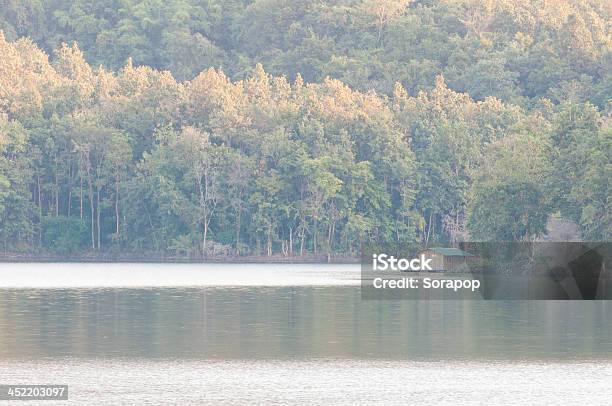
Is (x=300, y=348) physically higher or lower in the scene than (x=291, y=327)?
lower

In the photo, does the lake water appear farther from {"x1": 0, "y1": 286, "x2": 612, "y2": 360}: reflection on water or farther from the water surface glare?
the water surface glare

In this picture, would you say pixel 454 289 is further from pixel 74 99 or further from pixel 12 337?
pixel 74 99

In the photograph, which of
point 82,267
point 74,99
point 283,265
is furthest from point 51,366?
point 74,99

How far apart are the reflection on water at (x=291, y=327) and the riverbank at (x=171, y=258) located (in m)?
46.2

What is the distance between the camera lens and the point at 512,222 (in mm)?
73812

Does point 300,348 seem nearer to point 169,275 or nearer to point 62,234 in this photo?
point 169,275

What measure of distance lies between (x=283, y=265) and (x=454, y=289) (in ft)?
116

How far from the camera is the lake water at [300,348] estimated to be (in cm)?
Result: 2608

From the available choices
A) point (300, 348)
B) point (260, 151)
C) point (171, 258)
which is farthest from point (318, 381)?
point (260, 151)

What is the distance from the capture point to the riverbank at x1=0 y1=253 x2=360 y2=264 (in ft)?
330

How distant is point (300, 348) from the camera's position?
108 ft

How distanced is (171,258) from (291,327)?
63866 mm

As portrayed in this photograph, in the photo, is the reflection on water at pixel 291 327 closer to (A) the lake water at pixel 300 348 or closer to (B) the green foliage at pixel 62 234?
(A) the lake water at pixel 300 348

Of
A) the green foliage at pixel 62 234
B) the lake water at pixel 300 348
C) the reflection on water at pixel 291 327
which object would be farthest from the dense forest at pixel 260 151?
the lake water at pixel 300 348
